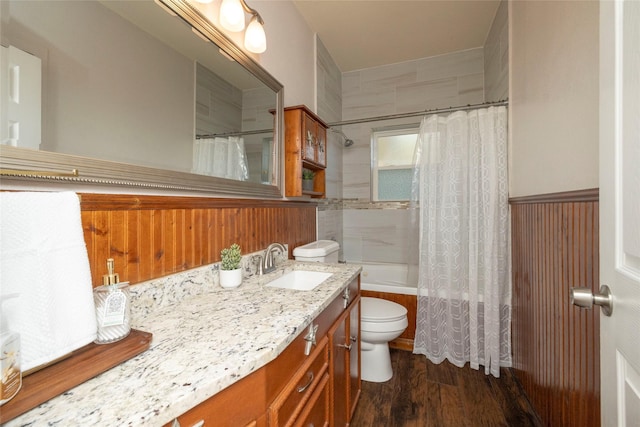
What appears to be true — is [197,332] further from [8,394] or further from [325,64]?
[325,64]

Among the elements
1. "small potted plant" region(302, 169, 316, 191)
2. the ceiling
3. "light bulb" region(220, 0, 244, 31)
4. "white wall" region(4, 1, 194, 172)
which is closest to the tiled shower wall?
the ceiling

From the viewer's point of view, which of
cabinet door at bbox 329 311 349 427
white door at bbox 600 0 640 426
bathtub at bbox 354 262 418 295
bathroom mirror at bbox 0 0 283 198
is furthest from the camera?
bathtub at bbox 354 262 418 295

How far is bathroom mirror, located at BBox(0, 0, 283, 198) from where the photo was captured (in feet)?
2.09

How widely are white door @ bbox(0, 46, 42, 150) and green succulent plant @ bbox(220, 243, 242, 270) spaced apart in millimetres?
677

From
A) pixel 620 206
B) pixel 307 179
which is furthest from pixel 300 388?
pixel 307 179

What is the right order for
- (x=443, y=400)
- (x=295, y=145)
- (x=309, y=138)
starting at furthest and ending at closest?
(x=309, y=138) < (x=295, y=145) < (x=443, y=400)

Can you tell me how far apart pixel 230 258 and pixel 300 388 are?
575mm

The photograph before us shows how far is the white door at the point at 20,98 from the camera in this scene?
0.59 meters

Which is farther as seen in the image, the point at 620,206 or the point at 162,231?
the point at 162,231

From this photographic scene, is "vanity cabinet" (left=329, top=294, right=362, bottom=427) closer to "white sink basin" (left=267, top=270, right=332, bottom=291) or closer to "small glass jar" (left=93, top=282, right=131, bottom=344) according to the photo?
"white sink basin" (left=267, top=270, right=332, bottom=291)

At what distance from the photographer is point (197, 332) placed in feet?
2.37

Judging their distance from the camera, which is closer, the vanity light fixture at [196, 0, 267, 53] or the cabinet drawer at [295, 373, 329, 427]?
the cabinet drawer at [295, 373, 329, 427]

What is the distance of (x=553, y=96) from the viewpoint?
126cm

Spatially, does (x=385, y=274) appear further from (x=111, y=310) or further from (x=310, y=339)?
(x=111, y=310)
